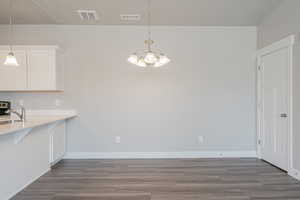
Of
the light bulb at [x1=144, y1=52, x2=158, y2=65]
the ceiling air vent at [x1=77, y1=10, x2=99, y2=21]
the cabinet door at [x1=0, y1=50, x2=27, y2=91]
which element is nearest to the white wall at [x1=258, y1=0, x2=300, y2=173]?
the light bulb at [x1=144, y1=52, x2=158, y2=65]

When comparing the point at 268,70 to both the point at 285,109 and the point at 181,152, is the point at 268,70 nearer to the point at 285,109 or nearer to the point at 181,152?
the point at 285,109

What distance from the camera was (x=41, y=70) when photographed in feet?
12.9

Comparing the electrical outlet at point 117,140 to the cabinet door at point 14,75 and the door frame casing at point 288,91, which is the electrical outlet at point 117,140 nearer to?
the cabinet door at point 14,75

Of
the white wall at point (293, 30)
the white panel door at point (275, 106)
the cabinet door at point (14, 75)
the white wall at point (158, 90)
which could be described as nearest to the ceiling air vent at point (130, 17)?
the white wall at point (158, 90)

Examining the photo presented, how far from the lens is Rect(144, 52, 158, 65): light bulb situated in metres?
2.46

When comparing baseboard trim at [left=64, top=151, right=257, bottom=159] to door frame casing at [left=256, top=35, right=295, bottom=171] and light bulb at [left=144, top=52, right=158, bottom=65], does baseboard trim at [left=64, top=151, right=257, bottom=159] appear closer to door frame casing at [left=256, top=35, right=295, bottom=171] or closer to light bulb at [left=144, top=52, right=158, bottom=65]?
door frame casing at [left=256, top=35, right=295, bottom=171]

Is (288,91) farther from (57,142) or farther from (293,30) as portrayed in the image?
(57,142)

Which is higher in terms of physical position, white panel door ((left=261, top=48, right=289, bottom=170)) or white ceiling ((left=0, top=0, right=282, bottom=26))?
white ceiling ((left=0, top=0, right=282, bottom=26))

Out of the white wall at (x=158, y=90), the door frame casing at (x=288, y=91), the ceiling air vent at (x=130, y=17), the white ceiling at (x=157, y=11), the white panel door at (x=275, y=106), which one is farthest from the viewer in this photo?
the white wall at (x=158, y=90)

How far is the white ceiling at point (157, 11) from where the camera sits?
11.9ft

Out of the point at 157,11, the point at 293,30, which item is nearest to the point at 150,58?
the point at 157,11

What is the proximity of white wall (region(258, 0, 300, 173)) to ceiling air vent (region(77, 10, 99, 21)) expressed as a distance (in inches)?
133

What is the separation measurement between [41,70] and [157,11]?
2507 millimetres

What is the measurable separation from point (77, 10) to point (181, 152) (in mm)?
3506
